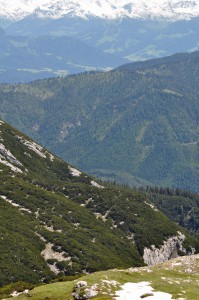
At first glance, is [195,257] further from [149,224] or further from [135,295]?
[149,224]

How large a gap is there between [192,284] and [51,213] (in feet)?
342

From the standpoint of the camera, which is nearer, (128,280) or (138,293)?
(138,293)

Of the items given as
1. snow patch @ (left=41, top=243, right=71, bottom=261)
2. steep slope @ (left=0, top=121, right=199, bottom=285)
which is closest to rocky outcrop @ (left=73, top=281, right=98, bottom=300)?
steep slope @ (left=0, top=121, right=199, bottom=285)

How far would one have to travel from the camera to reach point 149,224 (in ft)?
654

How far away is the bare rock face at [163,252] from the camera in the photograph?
178650mm

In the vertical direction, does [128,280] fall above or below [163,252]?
below

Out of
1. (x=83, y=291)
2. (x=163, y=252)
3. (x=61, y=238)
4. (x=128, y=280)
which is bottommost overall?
(x=83, y=291)

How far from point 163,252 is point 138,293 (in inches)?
4484

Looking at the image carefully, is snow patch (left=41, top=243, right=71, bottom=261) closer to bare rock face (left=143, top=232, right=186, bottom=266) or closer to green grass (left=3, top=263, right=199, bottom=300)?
bare rock face (left=143, top=232, right=186, bottom=266)

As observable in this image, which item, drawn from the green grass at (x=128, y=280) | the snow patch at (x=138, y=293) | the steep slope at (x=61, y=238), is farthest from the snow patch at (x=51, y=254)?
the snow patch at (x=138, y=293)

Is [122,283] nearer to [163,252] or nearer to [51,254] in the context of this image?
[51,254]

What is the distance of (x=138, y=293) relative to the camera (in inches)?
2847

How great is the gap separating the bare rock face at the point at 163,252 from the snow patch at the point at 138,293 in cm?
9997

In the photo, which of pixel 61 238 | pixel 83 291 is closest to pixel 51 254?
pixel 61 238
